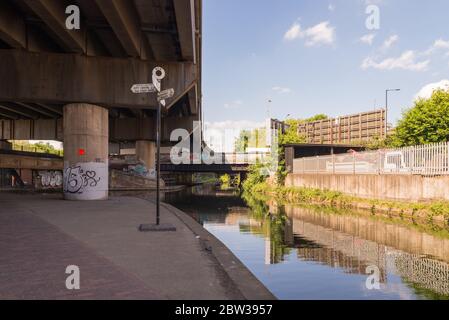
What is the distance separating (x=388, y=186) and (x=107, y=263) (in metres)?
17.8

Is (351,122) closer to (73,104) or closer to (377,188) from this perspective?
(377,188)

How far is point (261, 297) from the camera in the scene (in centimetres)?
504

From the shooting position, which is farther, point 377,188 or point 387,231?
point 377,188

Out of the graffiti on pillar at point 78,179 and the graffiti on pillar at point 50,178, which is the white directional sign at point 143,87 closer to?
the graffiti on pillar at point 78,179

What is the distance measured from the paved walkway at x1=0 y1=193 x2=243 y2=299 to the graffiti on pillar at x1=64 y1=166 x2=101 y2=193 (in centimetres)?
915

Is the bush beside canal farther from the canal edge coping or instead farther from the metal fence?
the canal edge coping

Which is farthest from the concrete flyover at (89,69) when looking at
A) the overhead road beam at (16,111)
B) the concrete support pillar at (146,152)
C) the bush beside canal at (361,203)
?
the concrete support pillar at (146,152)

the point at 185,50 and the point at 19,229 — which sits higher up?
the point at 185,50

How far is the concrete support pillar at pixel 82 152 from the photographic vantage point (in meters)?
20.6

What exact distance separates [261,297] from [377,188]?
18749 mm

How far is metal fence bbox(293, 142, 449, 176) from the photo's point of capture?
57.9ft

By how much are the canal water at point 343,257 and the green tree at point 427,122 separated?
1615 centimetres
